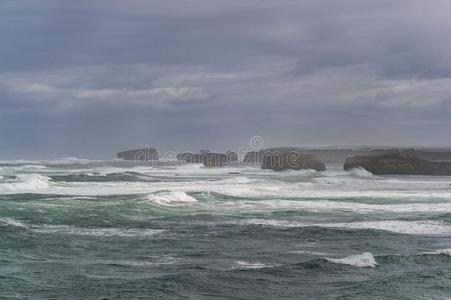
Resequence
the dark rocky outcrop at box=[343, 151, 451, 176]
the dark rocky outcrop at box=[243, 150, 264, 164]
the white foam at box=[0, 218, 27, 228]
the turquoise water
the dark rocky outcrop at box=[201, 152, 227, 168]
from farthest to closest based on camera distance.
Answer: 1. the dark rocky outcrop at box=[243, 150, 264, 164]
2. the dark rocky outcrop at box=[201, 152, 227, 168]
3. the dark rocky outcrop at box=[343, 151, 451, 176]
4. the white foam at box=[0, 218, 27, 228]
5. the turquoise water

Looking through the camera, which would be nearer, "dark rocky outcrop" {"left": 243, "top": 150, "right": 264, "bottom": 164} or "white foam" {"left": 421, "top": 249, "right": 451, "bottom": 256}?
"white foam" {"left": 421, "top": 249, "right": 451, "bottom": 256}

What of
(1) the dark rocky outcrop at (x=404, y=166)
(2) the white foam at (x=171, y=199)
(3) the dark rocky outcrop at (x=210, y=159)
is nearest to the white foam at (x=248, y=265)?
(2) the white foam at (x=171, y=199)

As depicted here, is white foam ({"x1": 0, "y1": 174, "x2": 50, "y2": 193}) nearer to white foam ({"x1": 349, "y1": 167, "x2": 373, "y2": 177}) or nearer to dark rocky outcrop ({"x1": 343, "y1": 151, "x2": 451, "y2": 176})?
white foam ({"x1": 349, "y1": 167, "x2": 373, "y2": 177})

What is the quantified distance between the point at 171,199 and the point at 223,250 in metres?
16.2

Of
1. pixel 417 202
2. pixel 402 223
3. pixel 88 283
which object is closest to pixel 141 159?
pixel 417 202

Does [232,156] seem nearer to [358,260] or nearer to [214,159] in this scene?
[214,159]

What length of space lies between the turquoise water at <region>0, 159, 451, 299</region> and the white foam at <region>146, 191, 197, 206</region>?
0.17 meters

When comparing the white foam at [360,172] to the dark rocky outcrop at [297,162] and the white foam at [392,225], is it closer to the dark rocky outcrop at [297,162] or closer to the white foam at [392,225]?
the dark rocky outcrop at [297,162]

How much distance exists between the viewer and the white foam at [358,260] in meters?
15.7

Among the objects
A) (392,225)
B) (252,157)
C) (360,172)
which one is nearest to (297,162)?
(360,172)

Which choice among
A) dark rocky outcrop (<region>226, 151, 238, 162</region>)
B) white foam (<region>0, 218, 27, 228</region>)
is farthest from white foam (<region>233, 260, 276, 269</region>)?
dark rocky outcrop (<region>226, 151, 238, 162</region>)

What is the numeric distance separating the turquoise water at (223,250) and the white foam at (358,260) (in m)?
0.03

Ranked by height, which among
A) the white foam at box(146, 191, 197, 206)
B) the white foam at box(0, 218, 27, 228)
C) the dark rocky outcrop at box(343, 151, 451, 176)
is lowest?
the white foam at box(0, 218, 27, 228)

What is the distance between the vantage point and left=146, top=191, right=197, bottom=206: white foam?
106 ft
